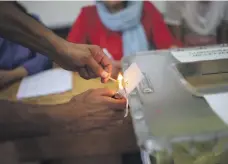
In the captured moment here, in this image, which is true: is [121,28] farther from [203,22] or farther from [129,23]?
[203,22]

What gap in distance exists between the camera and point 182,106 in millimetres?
Answer: 510

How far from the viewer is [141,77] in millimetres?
594

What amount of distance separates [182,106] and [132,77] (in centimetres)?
12

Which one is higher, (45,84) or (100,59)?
(100,59)

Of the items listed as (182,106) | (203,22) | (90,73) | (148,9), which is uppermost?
(182,106)

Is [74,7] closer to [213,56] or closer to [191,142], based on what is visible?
[213,56]

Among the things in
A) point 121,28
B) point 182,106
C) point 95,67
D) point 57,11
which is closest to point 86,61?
point 95,67

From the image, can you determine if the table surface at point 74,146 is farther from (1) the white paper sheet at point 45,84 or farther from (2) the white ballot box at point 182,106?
(2) the white ballot box at point 182,106

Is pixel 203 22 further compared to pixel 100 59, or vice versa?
pixel 203 22

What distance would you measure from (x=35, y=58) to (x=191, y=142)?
3.78 feet

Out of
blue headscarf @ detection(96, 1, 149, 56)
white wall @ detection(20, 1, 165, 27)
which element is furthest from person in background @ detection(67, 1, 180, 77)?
white wall @ detection(20, 1, 165, 27)

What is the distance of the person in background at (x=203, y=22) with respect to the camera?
1.74 metres

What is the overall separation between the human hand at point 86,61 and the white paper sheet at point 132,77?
14cm

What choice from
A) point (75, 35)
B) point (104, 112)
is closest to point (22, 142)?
point (104, 112)
